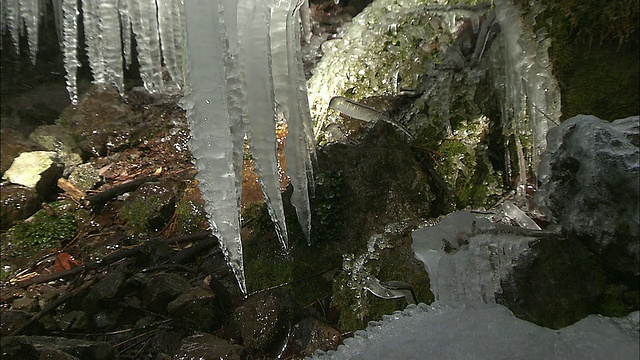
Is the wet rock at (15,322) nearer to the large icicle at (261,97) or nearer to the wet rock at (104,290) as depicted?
the wet rock at (104,290)

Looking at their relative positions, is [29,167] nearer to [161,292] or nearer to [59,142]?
[59,142]

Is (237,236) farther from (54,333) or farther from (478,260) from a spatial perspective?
(54,333)

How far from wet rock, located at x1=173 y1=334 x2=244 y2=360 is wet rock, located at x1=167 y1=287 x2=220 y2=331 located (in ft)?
0.68

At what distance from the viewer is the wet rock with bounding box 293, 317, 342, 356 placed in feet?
8.00

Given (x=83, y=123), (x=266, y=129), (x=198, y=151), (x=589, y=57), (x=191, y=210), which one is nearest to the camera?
(x=198, y=151)

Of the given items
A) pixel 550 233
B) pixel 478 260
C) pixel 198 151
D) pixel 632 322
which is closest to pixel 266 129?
pixel 198 151

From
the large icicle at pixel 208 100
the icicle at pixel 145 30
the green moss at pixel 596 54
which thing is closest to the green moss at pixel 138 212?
the icicle at pixel 145 30

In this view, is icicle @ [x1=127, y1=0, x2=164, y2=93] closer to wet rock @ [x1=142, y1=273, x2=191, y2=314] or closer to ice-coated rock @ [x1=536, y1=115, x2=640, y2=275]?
wet rock @ [x1=142, y1=273, x2=191, y2=314]

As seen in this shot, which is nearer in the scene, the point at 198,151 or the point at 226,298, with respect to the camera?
the point at 198,151

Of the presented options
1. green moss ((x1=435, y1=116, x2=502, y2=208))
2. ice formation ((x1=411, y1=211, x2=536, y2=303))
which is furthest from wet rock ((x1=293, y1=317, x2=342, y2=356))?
green moss ((x1=435, y1=116, x2=502, y2=208))

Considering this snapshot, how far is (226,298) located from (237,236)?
1703 millimetres

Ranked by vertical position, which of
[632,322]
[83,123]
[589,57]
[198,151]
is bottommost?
[632,322]

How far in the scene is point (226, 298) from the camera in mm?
3107

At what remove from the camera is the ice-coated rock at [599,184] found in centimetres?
127
